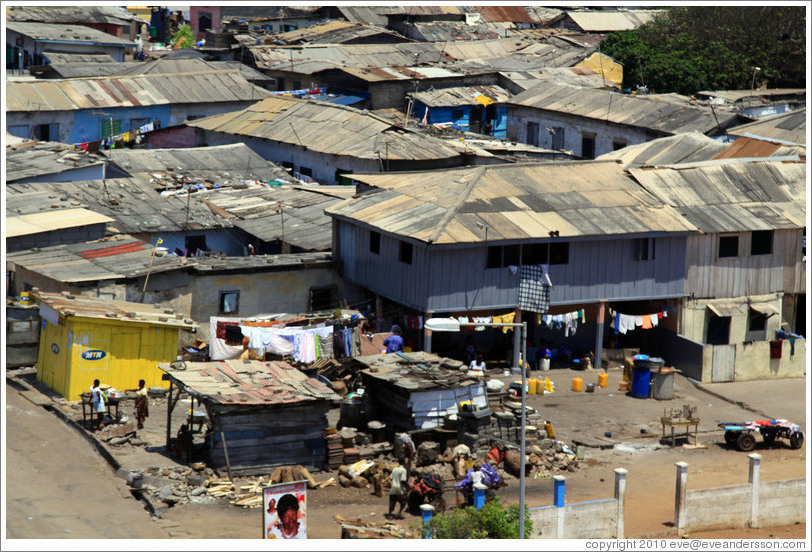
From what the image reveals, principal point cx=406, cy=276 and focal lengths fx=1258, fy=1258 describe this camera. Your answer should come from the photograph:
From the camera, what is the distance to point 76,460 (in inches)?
1153

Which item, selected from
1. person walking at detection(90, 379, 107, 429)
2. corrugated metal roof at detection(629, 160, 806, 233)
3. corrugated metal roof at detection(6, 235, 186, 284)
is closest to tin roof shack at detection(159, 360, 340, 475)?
person walking at detection(90, 379, 107, 429)

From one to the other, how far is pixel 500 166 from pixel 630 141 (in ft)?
71.2

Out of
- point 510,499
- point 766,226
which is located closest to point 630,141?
point 766,226

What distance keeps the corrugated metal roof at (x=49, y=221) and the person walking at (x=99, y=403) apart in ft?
31.5

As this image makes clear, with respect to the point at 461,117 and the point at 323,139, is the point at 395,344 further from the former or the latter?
the point at 461,117

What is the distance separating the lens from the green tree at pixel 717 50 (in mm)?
73875

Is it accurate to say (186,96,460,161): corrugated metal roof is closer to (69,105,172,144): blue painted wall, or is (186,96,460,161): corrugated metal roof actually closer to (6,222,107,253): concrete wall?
(69,105,172,144): blue painted wall

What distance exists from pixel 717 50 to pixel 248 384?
5326 cm

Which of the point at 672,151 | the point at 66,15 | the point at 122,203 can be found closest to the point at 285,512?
the point at 122,203

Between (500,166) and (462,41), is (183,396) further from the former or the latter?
(462,41)

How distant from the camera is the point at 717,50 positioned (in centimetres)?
7538

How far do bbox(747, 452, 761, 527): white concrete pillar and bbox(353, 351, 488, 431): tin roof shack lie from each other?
6.53m

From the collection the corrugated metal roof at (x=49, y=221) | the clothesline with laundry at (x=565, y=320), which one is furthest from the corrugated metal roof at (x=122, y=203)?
the clothesline with laundry at (x=565, y=320)

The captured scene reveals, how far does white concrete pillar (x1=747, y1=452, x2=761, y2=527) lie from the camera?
91.4 feet
